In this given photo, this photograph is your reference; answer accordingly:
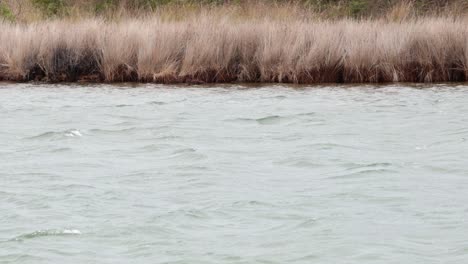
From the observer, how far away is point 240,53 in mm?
17484

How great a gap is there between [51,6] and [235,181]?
53.4 feet

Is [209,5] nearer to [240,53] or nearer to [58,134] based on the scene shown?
[240,53]

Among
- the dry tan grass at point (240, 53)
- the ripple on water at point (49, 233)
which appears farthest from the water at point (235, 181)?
the dry tan grass at point (240, 53)

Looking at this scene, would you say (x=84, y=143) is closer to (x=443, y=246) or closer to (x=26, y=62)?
(x=443, y=246)

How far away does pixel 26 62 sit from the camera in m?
17.6

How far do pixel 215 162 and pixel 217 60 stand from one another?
27.0 feet

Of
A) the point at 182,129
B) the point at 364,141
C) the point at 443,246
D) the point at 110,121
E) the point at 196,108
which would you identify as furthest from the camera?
the point at 196,108

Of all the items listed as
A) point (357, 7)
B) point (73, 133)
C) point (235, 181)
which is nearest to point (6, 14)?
point (357, 7)

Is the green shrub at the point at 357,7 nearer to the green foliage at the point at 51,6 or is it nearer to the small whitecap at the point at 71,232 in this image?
the green foliage at the point at 51,6

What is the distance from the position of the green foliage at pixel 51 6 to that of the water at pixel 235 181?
381 inches

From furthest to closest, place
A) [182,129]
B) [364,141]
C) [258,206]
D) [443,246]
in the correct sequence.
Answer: [182,129] → [364,141] → [258,206] → [443,246]

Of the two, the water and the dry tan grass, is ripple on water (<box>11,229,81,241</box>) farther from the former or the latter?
the dry tan grass

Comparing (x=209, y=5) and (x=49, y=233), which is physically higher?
→ (x=49, y=233)

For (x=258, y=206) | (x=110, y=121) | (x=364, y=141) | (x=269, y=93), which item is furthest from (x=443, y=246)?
(x=269, y=93)
